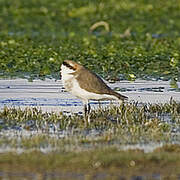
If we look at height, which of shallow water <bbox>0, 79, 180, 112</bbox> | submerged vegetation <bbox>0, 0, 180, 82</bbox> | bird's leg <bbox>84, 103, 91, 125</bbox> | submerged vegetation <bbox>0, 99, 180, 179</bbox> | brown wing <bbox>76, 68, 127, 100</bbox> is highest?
submerged vegetation <bbox>0, 0, 180, 82</bbox>

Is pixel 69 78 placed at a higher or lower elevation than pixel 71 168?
higher

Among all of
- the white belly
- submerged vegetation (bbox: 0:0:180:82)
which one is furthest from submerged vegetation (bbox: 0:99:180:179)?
submerged vegetation (bbox: 0:0:180:82)

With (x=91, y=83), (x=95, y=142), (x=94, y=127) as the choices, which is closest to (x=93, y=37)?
(x=91, y=83)

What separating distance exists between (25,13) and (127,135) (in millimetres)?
19642

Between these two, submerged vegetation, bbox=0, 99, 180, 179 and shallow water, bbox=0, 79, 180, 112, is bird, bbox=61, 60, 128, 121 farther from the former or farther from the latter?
shallow water, bbox=0, 79, 180, 112

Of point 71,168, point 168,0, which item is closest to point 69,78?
point 71,168

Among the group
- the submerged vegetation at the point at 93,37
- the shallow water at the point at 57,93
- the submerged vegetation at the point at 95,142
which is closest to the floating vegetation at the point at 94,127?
the submerged vegetation at the point at 95,142

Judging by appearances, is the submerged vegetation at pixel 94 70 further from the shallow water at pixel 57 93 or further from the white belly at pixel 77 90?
the shallow water at pixel 57 93

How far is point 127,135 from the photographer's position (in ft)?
34.0

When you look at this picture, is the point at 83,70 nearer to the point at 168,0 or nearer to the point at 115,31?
the point at 115,31

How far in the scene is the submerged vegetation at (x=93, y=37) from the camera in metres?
18.0

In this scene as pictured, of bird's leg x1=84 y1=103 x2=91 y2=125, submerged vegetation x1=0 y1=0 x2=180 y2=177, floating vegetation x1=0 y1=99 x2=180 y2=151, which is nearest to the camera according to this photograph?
submerged vegetation x1=0 y1=0 x2=180 y2=177

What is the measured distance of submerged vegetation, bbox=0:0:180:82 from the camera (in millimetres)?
17984

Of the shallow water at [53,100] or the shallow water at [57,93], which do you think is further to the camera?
the shallow water at [57,93]
